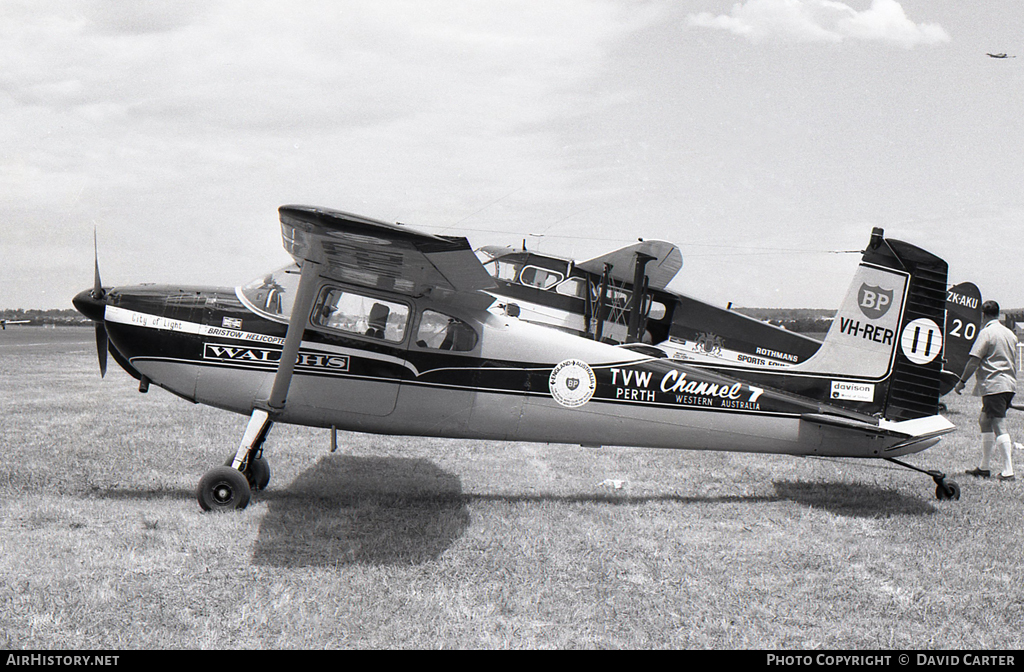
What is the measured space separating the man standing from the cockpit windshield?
768cm

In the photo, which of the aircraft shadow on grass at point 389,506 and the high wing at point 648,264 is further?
the high wing at point 648,264

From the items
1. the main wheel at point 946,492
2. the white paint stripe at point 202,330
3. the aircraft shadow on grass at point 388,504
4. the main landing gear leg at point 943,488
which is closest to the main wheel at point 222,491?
the aircraft shadow on grass at point 388,504

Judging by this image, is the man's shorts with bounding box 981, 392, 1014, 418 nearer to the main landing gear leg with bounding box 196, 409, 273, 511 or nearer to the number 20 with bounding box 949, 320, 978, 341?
the number 20 with bounding box 949, 320, 978, 341

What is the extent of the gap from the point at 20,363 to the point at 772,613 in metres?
23.9

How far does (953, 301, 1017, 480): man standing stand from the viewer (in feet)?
26.2

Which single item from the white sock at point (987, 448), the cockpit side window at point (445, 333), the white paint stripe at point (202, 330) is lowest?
the white sock at point (987, 448)

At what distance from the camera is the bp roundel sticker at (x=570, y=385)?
250 inches

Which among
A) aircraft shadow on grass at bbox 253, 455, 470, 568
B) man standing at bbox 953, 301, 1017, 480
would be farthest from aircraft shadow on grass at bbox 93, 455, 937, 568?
man standing at bbox 953, 301, 1017, 480

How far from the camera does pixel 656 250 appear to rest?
1138cm

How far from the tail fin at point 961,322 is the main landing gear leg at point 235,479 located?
12639 mm

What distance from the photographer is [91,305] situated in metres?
6.15

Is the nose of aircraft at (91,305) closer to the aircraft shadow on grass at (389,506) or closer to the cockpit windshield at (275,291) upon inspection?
the cockpit windshield at (275,291)

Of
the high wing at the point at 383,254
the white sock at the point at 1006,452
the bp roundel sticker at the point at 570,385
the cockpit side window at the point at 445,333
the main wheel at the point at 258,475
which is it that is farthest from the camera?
the white sock at the point at 1006,452

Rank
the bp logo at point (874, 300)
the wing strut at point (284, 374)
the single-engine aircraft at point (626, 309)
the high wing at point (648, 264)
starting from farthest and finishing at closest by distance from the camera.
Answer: the single-engine aircraft at point (626, 309)
the high wing at point (648, 264)
the bp logo at point (874, 300)
the wing strut at point (284, 374)
